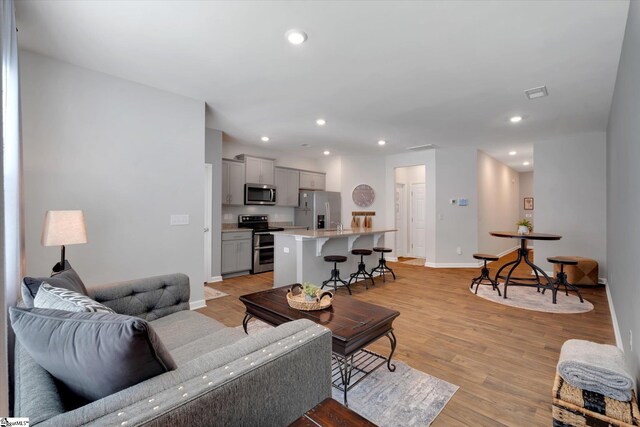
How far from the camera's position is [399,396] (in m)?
2.05

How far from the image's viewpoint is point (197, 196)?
376cm

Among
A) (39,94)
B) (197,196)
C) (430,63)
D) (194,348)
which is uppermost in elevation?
(430,63)

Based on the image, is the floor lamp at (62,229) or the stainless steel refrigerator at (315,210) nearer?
the floor lamp at (62,229)

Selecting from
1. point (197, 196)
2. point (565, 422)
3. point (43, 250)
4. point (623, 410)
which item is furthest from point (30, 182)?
point (623, 410)

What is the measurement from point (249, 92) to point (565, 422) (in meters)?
3.87

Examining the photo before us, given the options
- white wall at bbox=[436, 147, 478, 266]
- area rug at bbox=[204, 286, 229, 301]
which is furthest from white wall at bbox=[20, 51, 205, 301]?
white wall at bbox=[436, 147, 478, 266]

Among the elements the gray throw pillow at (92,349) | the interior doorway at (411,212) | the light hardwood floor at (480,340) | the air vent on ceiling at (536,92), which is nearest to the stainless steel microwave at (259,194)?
the light hardwood floor at (480,340)

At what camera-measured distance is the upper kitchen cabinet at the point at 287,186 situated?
6910mm

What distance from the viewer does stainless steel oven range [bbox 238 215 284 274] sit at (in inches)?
238

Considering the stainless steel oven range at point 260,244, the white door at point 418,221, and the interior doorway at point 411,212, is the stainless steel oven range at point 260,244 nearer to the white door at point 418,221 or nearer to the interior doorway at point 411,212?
the interior doorway at point 411,212

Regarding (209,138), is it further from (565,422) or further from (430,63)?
(565,422)

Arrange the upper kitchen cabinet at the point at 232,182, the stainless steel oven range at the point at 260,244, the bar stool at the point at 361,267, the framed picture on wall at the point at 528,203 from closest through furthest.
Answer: the bar stool at the point at 361,267
the upper kitchen cabinet at the point at 232,182
the stainless steel oven range at the point at 260,244
the framed picture on wall at the point at 528,203

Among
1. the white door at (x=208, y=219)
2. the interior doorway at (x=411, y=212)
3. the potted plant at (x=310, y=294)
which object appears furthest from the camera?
→ the interior doorway at (x=411, y=212)

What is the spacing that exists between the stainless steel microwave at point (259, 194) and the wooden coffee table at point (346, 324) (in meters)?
3.75
